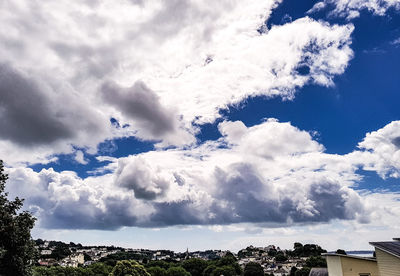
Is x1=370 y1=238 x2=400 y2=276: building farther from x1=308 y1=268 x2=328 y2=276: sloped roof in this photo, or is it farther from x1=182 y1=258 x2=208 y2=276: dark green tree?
x1=182 y1=258 x2=208 y2=276: dark green tree

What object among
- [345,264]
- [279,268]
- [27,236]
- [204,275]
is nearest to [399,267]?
[345,264]

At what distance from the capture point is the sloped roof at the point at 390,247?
2028cm

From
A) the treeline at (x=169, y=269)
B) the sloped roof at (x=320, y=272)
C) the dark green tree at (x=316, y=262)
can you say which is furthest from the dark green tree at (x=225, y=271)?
the sloped roof at (x=320, y=272)

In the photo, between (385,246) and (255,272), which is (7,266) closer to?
(385,246)

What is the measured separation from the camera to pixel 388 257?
21.2 metres

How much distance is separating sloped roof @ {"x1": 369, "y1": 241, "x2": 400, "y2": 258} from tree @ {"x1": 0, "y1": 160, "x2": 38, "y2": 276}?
23147 millimetres

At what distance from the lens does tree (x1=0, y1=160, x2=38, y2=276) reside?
2081cm

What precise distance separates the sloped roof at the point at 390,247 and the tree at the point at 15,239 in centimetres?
2315

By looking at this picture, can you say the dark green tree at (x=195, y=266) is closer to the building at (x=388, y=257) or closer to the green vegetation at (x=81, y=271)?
the green vegetation at (x=81, y=271)

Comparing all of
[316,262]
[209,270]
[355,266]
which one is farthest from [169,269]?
[355,266]

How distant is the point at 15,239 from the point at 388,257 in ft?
78.3

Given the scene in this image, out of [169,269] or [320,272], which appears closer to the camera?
[320,272]

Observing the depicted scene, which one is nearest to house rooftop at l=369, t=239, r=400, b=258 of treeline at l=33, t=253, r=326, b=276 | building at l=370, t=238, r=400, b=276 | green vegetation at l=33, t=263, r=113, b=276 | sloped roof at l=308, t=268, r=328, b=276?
building at l=370, t=238, r=400, b=276

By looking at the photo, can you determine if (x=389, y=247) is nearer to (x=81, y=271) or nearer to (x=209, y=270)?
(x=81, y=271)
